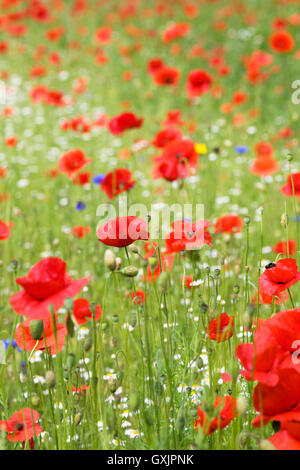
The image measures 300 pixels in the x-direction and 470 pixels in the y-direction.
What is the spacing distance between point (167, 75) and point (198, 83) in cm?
23

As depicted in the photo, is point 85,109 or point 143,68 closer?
point 85,109

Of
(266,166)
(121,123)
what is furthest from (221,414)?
(121,123)

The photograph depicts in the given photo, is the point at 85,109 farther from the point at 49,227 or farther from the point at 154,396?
the point at 154,396

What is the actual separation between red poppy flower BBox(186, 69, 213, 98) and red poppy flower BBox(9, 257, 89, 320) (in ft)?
8.84

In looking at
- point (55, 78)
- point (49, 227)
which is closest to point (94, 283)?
point (49, 227)

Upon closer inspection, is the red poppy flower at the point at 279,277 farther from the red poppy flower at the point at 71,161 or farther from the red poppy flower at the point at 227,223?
the red poppy flower at the point at 71,161

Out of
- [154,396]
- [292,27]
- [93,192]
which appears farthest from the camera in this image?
[292,27]

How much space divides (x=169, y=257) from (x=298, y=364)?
890mm

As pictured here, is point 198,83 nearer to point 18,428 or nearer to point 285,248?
point 285,248

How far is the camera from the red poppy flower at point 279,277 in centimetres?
128

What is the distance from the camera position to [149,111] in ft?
17.7

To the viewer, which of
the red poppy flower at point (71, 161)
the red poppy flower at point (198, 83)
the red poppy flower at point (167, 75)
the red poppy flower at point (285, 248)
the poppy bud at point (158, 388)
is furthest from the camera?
the red poppy flower at point (167, 75)

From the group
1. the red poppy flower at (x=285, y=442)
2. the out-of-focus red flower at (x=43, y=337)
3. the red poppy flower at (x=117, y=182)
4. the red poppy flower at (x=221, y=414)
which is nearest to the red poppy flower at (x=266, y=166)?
the red poppy flower at (x=117, y=182)

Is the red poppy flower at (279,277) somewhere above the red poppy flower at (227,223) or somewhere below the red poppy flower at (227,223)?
below
